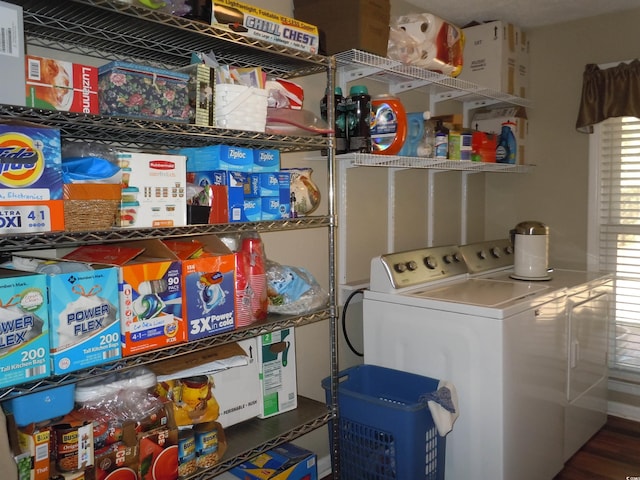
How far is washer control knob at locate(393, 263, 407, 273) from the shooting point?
2336 mm

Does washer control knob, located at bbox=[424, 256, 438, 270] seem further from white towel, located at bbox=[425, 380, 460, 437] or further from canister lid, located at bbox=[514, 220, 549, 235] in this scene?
white towel, located at bbox=[425, 380, 460, 437]

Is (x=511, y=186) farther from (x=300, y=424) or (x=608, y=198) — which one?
(x=300, y=424)

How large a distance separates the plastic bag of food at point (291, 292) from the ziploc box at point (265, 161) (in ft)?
1.32

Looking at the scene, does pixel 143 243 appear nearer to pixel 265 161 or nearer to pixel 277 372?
pixel 265 161

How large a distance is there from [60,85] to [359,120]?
124 cm

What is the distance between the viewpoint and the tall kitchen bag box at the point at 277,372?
1.93m

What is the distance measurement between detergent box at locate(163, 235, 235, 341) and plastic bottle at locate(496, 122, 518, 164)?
222 centimetres

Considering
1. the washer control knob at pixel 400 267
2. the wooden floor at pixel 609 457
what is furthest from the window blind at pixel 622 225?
the washer control knob at pixel 400 267

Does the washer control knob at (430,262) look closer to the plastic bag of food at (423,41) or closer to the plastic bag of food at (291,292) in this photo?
the plastic bag of food at (291,292)

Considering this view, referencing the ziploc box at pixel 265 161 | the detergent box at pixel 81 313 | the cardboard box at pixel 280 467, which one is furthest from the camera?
the cardboard box at pixel 280 467

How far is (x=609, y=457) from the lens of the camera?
2688mm

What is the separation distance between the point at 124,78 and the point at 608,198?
2.99m

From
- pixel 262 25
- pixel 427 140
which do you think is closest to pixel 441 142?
pixel 427 140

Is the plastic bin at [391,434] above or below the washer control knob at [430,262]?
below
